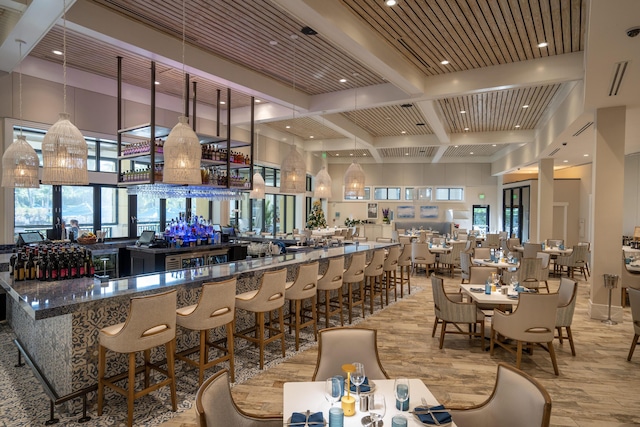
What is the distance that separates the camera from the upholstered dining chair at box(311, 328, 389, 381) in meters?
2.77

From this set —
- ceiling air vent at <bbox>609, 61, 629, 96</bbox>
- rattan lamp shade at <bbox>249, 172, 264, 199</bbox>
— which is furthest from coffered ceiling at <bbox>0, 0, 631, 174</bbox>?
rattan lamp shade at <bbox>249, 172, 264, 199</bbox>

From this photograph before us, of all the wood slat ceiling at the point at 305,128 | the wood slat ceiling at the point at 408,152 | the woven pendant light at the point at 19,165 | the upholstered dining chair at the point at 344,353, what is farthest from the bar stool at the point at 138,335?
the wood slat ceiling at the point at 408,152

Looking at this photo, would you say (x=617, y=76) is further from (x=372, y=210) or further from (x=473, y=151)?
(x=372, y=210)

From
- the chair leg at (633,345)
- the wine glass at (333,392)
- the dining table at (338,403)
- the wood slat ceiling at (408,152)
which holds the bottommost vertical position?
the chair leg at (633,345)

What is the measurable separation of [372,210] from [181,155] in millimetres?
15554

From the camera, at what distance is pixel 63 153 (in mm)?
3803

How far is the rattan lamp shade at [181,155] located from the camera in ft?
13.5

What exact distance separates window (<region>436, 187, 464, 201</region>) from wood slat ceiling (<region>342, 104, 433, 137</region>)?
19.4 feet

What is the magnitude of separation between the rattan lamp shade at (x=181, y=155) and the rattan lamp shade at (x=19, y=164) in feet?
6.80

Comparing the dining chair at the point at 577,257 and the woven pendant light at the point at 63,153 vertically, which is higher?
the woven pendant light at the point at 63,153

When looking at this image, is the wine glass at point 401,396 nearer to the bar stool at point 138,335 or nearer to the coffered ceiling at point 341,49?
the bar stool at point 138,335

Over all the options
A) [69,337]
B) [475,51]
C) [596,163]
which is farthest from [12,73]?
[596,163]

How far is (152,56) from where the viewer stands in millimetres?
5777

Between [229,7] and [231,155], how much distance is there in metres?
3.44
